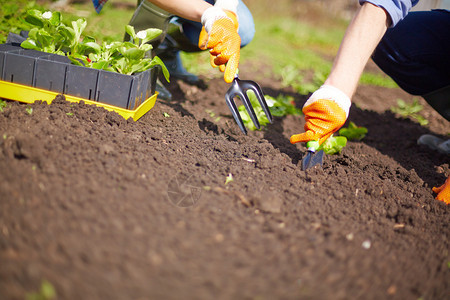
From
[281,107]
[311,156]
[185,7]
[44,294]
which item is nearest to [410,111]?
[281,107]

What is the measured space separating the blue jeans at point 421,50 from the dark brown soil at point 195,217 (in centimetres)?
95

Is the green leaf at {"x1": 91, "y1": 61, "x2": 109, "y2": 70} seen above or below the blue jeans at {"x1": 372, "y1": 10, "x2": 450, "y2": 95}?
below

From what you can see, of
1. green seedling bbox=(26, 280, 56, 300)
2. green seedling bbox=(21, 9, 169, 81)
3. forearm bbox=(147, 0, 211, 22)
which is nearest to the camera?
green seedling bbox=(26, 280, 56, 300)

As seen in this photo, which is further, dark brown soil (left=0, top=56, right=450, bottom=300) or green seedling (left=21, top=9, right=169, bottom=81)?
green seedling (left=21, top=9, right=169, bottom=81)

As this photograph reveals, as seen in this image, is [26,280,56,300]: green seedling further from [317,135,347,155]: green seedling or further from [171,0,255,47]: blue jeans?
[171,0,255,47]: blue jeans

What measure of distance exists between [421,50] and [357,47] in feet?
3.46

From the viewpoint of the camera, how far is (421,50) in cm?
265

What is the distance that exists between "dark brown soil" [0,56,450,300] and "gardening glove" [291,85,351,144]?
197 millimetres

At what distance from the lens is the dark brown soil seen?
1.08 meters

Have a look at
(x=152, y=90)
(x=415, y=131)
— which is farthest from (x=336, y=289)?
(x=415, y=131)

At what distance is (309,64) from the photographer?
5461mm

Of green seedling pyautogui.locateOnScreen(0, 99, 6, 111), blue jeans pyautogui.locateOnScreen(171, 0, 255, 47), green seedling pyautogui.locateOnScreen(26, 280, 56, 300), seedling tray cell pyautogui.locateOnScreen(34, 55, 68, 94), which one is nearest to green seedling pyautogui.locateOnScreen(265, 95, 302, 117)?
blue jeans pyautogui.locateOnScreen(171, 0, 255, 47)

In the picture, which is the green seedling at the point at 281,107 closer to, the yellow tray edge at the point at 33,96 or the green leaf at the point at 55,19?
the yellow tray edge at the point at 33,96

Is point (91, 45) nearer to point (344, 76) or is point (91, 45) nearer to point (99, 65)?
point (99, 65)
